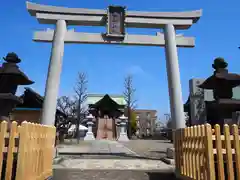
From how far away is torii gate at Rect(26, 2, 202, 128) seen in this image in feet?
30.9

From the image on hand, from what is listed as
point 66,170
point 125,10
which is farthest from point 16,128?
point 125,10

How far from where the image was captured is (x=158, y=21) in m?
10.1

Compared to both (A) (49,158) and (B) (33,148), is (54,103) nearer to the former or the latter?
(A) (49,158)

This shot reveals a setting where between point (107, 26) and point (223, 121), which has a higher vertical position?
point (107, 26)

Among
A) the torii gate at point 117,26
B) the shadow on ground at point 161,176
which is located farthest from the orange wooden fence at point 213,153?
the torii gate at point 117,26

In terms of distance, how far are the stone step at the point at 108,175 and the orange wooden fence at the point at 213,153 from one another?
1469 millimetres

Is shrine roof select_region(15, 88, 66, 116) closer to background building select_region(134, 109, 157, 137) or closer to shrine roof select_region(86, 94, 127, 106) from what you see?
shrine roof select_region(86, 94, 127, 106)

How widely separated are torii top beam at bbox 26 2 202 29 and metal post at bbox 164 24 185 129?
1.54ft

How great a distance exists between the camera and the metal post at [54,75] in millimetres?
8500

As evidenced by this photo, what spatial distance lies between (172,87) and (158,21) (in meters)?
3.07

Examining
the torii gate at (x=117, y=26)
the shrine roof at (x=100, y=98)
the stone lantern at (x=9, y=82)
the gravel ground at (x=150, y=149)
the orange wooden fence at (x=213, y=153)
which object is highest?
the shrine roof at (x=100, y=98)

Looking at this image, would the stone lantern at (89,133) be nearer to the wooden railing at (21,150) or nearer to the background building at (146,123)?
the wooden railing at (21,150)

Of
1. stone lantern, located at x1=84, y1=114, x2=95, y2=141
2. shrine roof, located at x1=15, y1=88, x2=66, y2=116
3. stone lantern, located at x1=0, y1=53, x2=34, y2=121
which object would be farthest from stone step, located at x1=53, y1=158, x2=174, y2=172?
stone lantern, located at x1=84, y1=114, x2=95, y2=141

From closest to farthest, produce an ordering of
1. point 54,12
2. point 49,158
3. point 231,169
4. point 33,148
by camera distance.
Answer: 1. point 231,169
2. point 33,148
3. point 49,158
4. point 54,12
